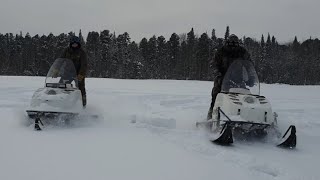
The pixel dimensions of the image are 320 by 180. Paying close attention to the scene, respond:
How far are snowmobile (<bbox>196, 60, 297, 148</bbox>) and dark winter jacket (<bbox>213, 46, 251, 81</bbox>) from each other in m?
0.30

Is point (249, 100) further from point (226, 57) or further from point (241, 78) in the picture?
point (226, 57)

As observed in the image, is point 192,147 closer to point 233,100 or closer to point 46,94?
point 233,100

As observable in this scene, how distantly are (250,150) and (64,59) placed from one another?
476 cm

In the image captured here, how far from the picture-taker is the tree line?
253 feet

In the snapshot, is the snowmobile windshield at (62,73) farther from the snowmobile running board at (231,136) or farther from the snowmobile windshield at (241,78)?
the snowmobile running board at (231,136)

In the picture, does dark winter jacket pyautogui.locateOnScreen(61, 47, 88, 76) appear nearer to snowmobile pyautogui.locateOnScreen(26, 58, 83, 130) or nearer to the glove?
the glove

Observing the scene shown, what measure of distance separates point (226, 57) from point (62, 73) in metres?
3.58

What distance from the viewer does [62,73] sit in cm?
913

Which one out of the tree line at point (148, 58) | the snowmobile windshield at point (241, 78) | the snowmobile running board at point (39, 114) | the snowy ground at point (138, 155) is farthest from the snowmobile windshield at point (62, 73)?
the tree line at point (148, 58)

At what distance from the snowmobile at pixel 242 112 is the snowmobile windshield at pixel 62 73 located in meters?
3.05

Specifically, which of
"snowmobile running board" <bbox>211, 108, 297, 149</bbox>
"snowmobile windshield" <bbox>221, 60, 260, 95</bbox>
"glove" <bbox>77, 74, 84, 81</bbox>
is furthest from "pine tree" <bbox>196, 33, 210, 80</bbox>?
"snowmobile running board" <bbox>211, 108, 297, 149</bbox>

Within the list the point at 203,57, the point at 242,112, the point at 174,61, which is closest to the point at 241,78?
the point at 242,112

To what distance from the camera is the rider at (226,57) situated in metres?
8.57

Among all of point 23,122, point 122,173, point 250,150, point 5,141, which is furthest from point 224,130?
point 23,122
